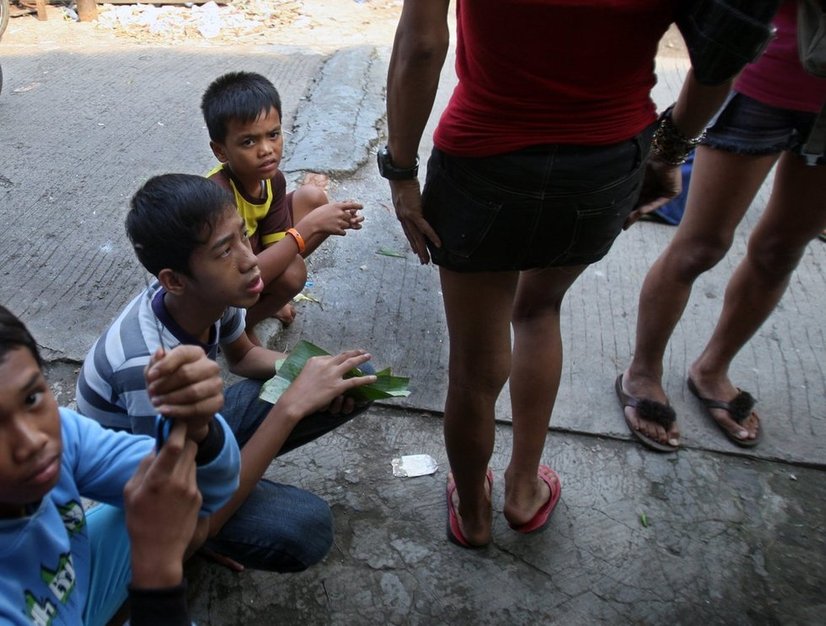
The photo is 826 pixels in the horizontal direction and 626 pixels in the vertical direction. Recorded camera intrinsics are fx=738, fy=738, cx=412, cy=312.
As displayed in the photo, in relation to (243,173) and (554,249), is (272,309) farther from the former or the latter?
(554,249)

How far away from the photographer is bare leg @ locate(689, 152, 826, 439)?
2148mm

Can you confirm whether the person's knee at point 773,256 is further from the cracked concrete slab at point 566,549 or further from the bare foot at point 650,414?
the cracked concrete slab at point 566,549

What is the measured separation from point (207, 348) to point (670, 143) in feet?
4.10

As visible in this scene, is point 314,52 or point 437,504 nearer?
point 437,504

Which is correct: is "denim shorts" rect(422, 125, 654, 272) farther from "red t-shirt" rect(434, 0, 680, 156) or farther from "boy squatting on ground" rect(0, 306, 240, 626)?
"boy squatting on ground" rect(0, 306, 240, 626)

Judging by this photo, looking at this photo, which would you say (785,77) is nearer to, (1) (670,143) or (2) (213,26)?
(1) (670,143)

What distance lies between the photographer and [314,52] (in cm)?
562

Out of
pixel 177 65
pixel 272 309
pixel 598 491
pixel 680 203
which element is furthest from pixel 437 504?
pixel 177 65

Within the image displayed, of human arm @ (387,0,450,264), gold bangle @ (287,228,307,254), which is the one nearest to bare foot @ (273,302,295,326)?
gold bangle @ (287,228,307,254)

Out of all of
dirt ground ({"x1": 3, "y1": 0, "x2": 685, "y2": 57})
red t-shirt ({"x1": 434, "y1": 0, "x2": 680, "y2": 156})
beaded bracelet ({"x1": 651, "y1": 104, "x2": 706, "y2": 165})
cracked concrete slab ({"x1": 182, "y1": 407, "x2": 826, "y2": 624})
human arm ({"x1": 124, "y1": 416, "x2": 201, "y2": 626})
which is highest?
red t-shirt ({"x1": 434, "y1": 0, "x2": 680, "y2": 156})

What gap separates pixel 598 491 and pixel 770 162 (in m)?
1.09

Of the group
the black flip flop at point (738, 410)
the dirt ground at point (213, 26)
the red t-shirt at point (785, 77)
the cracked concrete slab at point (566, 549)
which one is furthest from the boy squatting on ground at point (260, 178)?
the dirt ground at point (213, 26)

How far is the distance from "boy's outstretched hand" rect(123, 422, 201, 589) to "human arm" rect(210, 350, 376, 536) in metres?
0.39

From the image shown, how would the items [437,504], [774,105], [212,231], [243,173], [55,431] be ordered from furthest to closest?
[243,173] < [437,504] < [774,105] < [212,231] < [55,431]
